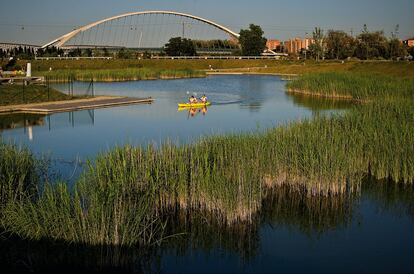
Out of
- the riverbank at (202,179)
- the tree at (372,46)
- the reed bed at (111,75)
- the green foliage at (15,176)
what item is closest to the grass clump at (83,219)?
the riverbank at (202,179)

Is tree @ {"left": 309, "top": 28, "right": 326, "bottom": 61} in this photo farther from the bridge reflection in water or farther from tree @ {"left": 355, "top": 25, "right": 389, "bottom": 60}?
Answer: the bridge reflection in water

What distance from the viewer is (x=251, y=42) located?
319 ft

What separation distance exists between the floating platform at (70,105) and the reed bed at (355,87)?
11.1 metres

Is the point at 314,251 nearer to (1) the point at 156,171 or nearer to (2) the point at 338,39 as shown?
(1) the point at 156,171

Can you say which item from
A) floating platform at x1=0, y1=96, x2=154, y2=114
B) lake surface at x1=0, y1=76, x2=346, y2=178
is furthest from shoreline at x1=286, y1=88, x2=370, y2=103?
floating platform at x1=0, y1=96, x2=154, y2=114

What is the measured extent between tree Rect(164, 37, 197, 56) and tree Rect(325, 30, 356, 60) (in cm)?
2571

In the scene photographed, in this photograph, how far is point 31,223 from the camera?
764cm

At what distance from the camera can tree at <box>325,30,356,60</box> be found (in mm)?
82938

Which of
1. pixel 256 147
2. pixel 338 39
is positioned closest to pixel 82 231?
pixel 256 147

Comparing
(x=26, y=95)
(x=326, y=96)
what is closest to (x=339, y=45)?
(x=326, y=96)

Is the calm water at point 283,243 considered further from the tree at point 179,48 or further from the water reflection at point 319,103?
the tree at point 179,48

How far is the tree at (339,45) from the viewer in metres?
82.9

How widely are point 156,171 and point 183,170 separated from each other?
503 mm

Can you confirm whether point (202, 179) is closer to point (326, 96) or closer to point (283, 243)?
point (283, 243)
